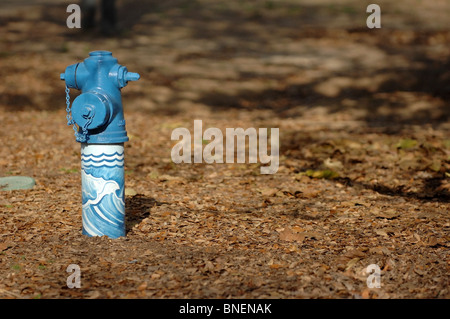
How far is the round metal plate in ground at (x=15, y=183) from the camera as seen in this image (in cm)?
583

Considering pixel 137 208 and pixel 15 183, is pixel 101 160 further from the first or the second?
pixel 15 183

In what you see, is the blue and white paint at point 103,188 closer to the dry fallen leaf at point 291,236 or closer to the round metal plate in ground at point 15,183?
the dry fallen leaf at point 291,236

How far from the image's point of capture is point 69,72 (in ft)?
14.3

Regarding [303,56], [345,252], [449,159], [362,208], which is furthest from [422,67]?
[345,252]

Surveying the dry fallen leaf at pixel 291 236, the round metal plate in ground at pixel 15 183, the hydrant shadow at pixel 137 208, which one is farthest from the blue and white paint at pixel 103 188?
the round metal plate in ground at pixel 15 183

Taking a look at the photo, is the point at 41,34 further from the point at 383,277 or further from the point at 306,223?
the point at 383,277

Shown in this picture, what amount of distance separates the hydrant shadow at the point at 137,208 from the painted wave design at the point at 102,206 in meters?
0.27

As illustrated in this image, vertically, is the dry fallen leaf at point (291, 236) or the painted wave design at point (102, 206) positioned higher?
the painted wave design at point (102, 206)

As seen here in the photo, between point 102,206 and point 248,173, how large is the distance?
2694mm

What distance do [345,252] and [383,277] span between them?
0.49 m

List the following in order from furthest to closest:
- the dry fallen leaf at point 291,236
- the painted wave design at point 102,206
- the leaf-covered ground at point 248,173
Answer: the dry fallen leaf at point 291,236 → the painted wave design at point 102,206 → the leaf-covered ground at point 248,173

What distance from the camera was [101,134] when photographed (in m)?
4.23

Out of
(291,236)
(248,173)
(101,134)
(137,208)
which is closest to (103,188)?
(101,134)

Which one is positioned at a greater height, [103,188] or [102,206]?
[103,188]
